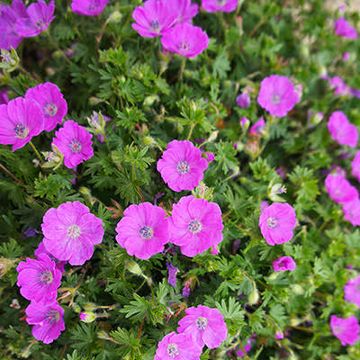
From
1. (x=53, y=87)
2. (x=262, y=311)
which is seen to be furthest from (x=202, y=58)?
(x=262, y=311)

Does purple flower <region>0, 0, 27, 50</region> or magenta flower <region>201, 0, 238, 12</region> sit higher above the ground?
magenta flower <region>201, 0, 238, 12</region>

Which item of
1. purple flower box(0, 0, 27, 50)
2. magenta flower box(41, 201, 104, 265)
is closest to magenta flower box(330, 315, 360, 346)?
magenta flower box(41, 201, 104, 265)

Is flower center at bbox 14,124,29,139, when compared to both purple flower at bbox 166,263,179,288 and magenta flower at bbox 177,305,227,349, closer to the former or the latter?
purple flower at bbox 166,263,179,288

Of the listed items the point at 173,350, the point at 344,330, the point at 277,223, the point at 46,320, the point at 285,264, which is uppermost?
the point at 277,223

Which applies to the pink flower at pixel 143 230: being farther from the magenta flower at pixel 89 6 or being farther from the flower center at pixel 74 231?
the magenta flower at pixel 89 6

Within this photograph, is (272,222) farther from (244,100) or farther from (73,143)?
(73,143)

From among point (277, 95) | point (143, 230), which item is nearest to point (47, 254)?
point (143, 230)

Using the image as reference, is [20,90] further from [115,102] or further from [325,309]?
[325,309]
